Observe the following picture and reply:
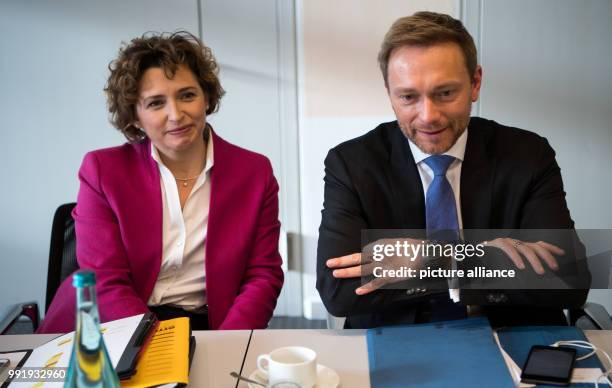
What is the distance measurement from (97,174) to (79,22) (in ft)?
5.74

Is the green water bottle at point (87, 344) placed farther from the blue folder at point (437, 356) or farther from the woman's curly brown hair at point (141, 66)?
the woman's curly brown hair at point (141, 66)

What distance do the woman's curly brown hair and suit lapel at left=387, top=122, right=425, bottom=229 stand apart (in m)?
0.72

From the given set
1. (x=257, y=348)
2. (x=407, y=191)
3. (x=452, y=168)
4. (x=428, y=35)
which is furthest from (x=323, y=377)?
(x=428, y=35)

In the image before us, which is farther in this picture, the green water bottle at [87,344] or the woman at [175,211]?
the woman at [175,211]

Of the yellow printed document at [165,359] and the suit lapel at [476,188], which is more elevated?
the suit lapel at [476,188]

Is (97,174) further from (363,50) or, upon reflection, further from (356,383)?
(363,50)

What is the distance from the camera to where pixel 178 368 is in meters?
1.20

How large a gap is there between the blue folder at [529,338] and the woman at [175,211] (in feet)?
2.46

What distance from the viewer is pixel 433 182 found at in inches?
67.9

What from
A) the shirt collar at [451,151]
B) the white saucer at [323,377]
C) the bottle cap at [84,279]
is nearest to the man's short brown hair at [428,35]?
the shirt collar at [451,151]

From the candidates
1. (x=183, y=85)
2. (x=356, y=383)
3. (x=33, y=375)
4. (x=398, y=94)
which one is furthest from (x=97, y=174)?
(x=356, y=383)

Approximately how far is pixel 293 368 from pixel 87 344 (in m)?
0.37

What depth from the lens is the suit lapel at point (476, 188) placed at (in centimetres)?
172

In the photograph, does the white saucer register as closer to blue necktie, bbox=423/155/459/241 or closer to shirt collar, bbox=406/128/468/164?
blue necktie, bbox=423/155/459/241
